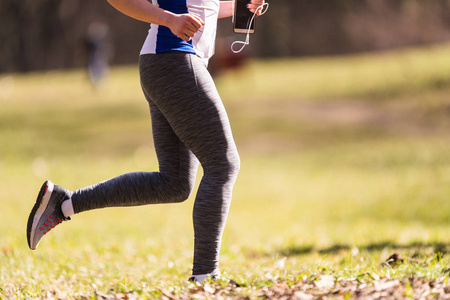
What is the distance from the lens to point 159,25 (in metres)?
3.24

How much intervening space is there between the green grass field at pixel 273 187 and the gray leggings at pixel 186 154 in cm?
39

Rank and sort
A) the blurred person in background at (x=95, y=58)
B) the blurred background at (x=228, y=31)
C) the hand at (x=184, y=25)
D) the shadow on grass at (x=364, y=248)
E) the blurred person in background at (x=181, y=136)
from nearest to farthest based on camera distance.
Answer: the hand at (x=184, y=25)
the blurred person in background at (x=181, y=136)
the shadow on grass at (x=364, y=248)
the blurred person in background at (x=95, y=58)
the blurred background at (x=228, y=31)

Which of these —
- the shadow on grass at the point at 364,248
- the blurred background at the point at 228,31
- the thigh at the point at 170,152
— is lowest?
the blurred background at the point at 228,31

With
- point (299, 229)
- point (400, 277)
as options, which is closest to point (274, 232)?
point (299, 229)

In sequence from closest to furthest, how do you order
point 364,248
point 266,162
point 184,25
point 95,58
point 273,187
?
point 184,25 < point 364,248 < point 273,187 < point 266,162 < point 95,58

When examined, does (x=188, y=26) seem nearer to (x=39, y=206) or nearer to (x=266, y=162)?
(x=39, y=206)

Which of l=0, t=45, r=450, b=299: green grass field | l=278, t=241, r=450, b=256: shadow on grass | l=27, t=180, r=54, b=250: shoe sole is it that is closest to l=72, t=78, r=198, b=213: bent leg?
l=27, t=180, r=54, b=250: shoe sole

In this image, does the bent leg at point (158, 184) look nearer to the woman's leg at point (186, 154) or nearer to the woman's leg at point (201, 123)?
the woman's leg at point (186, 154)

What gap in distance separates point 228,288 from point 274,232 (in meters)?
4.36

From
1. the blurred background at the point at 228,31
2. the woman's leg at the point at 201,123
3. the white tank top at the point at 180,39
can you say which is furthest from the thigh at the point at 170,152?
the blurred background at the point at 228,31

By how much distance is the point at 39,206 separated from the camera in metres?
3.47

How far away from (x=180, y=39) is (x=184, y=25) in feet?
0.54

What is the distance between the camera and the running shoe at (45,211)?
11.3ft

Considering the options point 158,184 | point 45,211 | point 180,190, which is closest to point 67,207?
point 45,211
